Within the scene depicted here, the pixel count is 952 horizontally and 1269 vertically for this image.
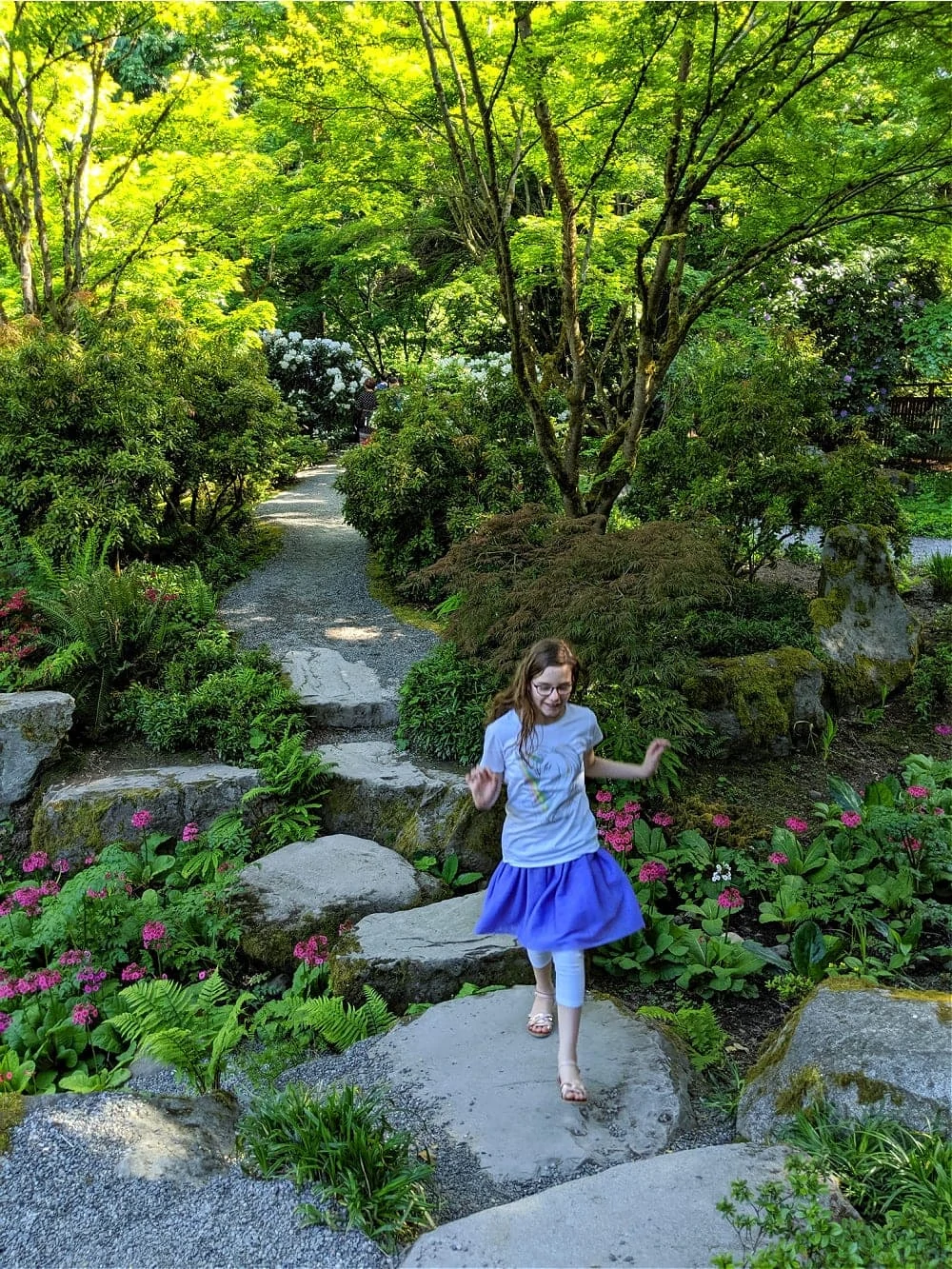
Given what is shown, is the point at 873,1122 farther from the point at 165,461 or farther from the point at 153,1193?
the point at 165,461

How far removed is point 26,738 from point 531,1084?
403 centimetres

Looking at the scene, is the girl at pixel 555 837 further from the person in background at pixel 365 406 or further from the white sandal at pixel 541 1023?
the person in background at pixel 365 406

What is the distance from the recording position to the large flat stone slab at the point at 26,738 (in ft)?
18.8

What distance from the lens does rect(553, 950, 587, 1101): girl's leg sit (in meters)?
3.08

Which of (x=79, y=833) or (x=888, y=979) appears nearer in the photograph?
(x=888, y=979)

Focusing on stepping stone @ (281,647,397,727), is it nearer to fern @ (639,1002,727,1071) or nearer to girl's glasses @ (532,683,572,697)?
Result: fern @ (639,1002,727,1071)

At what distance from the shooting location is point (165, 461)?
8.27m

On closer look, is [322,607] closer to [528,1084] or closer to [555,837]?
[555,837]

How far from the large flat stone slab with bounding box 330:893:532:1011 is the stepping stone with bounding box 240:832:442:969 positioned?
366 millimetres

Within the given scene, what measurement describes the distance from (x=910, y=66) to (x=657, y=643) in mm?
3240

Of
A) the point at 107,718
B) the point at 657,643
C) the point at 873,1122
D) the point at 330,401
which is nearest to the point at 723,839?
the point at 657,643

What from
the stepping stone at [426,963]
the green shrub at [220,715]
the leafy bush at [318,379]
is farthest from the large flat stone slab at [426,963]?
the leafy bush at [318,379]

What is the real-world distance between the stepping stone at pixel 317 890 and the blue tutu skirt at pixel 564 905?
59.4 inches

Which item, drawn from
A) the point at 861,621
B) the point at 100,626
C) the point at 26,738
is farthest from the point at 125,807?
the point at 861,621
